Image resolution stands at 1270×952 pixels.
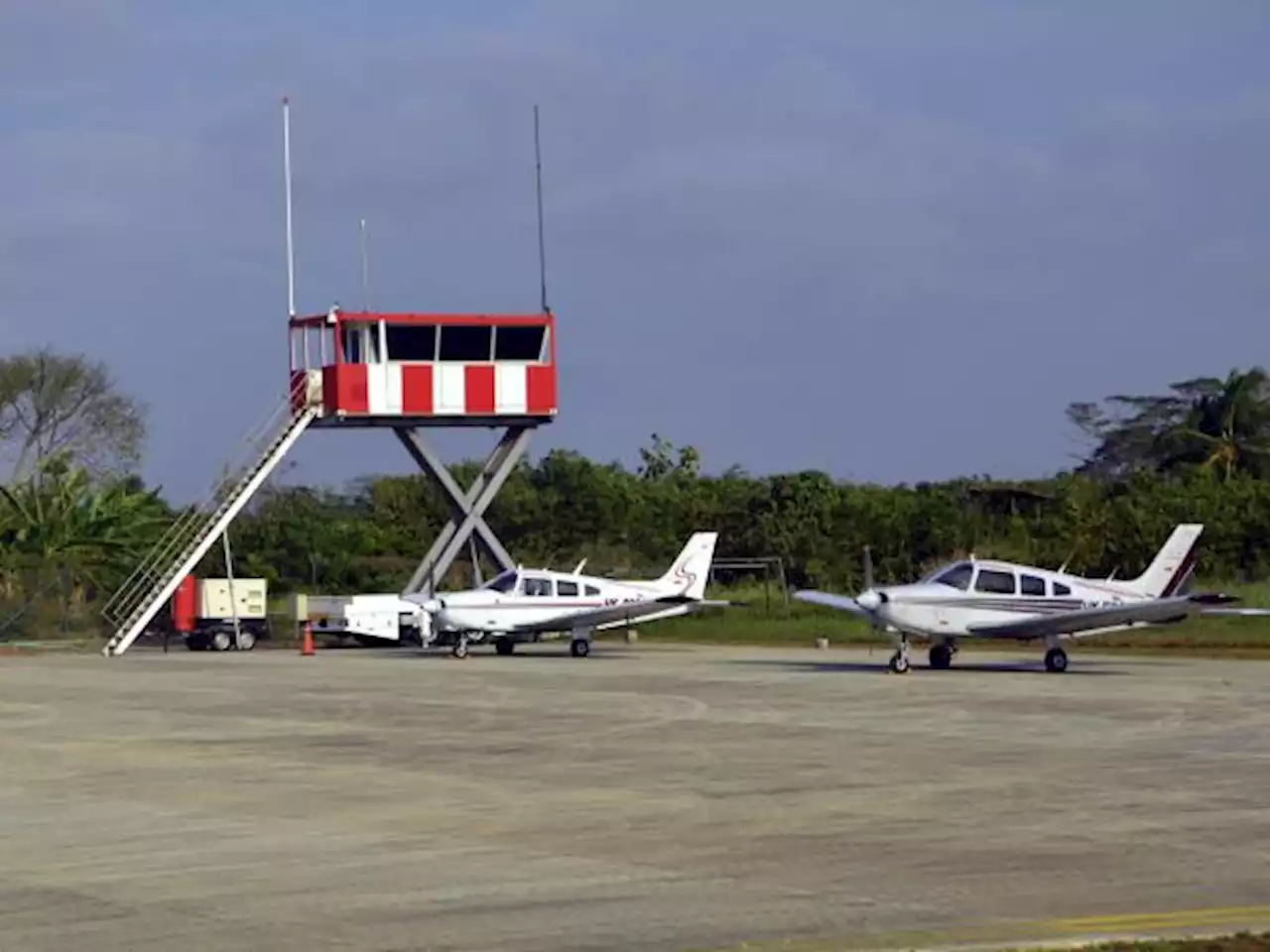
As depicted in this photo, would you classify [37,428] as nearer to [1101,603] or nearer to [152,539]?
[152,539]

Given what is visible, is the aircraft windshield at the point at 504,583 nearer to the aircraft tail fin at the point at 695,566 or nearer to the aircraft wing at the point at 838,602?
the aircraft tail fin at the point at 695,566

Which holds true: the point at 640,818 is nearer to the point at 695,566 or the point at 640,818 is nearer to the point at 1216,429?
the point at 695,566

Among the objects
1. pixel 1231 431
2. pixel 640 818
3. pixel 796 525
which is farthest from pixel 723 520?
pixel 640 818

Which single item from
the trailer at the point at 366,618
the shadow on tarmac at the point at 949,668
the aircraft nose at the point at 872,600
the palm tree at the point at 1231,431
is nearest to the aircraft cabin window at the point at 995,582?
the shadow on tarmac at the point at 949,668

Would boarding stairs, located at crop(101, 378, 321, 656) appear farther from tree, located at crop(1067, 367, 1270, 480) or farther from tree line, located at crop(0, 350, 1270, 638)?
tree, located at crop(1067, 367, 1270, 480)

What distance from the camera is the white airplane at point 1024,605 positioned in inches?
1374

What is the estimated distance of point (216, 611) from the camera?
53.2 metres

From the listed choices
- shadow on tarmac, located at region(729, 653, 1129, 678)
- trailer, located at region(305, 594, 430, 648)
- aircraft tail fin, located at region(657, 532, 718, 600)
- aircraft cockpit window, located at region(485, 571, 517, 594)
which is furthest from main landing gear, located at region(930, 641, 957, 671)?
trailer, located at region(305, 594, 430, 648)

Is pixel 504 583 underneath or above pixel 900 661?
above

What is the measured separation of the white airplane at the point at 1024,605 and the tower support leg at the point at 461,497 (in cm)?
2013

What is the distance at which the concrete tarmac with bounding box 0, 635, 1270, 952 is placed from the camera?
11.5 meters

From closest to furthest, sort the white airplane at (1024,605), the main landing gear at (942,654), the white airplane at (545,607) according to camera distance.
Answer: the white airplane at (1024,605), the main landing gear at (942,654), the white airplane at (545,607)

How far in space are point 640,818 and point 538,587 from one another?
99.7ft

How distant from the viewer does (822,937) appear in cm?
1088
